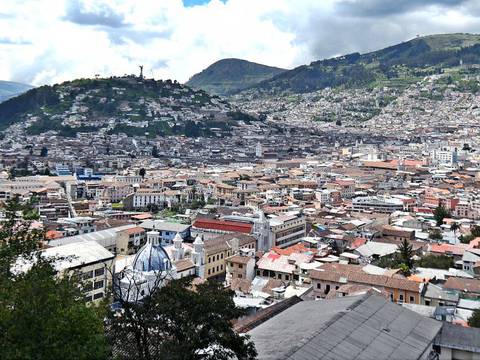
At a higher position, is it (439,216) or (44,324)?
(44,324)

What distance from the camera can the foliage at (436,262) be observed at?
2884 centimetres

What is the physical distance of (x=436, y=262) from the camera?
2906 cm

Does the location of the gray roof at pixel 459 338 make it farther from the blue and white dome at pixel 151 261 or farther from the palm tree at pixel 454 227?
the palm tree at pixel 454 227

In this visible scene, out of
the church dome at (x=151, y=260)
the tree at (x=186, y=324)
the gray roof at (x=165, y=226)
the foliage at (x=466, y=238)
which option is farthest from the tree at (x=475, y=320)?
the gray roof at (x=165, y=226)

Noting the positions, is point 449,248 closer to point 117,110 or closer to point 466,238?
point 466,238

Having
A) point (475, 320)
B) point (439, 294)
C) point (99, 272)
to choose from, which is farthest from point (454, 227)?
point (99, 272)

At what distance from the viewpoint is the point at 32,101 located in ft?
412

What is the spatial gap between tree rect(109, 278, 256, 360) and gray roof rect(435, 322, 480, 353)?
703 centimetres

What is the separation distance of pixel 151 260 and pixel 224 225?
1526 cm

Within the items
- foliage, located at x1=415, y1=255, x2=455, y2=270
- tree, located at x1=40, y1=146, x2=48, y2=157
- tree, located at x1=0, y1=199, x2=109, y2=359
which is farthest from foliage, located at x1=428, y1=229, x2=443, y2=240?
tree, located at x1=40, y1=146, x2=48, y2=157

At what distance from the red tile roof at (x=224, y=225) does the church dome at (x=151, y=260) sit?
46.9 feet

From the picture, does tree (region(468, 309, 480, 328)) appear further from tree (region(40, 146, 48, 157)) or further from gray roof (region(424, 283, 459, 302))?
tree (region(40, 146, 48, 157))

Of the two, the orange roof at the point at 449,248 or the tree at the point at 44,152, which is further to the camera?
the tree at the point at 44,152

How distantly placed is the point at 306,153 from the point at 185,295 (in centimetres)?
9693
